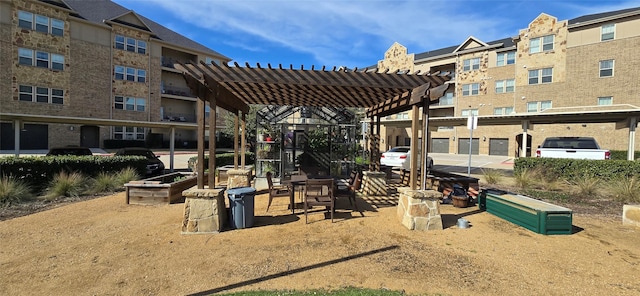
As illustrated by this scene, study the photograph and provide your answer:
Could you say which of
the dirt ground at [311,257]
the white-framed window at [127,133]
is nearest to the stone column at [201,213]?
the dirt ground at [311,257]

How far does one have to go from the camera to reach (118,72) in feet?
92.7

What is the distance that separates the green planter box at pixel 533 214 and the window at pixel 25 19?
33938mm

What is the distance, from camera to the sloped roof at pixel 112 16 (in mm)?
27125

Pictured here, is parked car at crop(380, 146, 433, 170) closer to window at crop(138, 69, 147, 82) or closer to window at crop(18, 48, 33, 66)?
window at crop(138, 69, 147, 82)

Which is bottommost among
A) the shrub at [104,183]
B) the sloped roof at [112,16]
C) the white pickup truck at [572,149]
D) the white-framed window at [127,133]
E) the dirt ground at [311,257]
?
the dirt ground at [311,257]

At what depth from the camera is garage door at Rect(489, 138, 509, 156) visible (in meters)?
30.3

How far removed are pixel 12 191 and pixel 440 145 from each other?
36213 millimetres

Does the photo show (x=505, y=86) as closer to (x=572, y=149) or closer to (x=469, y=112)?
(x=469, y=112)

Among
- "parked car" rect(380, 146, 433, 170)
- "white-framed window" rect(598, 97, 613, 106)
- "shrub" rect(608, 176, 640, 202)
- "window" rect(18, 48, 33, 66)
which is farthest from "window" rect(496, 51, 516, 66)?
"window" rect(18, 48, 33, 66)

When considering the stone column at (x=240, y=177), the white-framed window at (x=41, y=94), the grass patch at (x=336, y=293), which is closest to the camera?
the grass patch at (x=336, y=293)

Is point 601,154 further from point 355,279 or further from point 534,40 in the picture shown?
point 534,40

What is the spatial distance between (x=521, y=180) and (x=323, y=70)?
931 cm

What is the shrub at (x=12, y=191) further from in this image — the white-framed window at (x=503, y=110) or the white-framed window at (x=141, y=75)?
the white-framed window at (x=503, y=110)

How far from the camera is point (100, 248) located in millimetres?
4562
